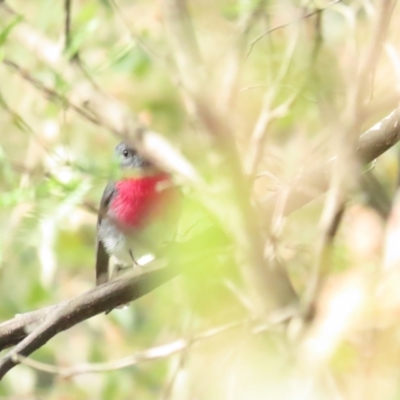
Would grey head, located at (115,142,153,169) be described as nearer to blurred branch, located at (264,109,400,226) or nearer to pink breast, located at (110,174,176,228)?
pink breast, located at (110,174,176,228)

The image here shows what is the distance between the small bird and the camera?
198 cm

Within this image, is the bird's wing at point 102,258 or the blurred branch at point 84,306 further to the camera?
the bird's wing at point 102,258

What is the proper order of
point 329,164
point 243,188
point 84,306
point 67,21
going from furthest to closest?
point 67,21
point 84,306
point 329,164
point 243,188

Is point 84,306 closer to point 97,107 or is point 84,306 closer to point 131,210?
point 97,107

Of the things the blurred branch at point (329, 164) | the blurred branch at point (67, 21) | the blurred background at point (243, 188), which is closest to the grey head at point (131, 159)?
the blurred background at point (243, 188)

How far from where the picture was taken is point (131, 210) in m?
2.44

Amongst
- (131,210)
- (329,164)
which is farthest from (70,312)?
(131,210)

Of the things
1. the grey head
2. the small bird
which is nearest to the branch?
the small bird

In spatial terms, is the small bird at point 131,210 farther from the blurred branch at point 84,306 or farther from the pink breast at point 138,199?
the blurred branch at point 84,306

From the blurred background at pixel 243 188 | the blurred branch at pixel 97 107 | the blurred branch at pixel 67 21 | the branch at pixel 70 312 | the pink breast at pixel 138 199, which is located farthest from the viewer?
the pink breast at pixel 138 199

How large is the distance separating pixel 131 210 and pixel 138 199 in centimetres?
7

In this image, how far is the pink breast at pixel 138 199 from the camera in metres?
2.24

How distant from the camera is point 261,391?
3.17ft

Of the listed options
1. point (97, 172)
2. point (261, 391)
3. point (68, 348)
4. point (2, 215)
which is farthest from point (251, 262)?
point (68, 348)
